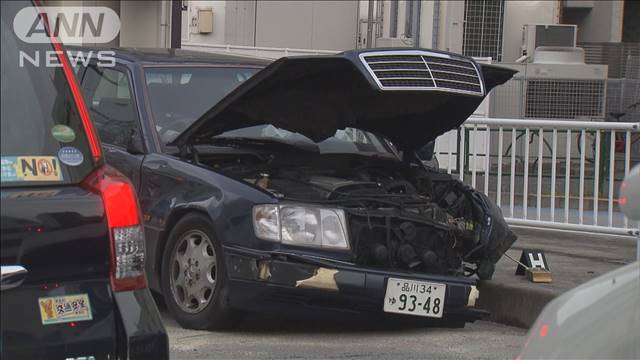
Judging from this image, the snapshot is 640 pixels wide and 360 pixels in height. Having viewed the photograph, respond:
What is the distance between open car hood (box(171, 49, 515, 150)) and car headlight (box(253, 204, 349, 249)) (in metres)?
0.75

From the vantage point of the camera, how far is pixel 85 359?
313 cm

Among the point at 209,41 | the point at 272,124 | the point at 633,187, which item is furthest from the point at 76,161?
the point at 209,41

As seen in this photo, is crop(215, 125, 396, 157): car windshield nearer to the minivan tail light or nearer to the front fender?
the front fender

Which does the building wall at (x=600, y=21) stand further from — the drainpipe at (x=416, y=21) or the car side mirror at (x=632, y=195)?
the car side mirror at (x=632, y=195)

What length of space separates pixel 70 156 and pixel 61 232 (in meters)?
0.27

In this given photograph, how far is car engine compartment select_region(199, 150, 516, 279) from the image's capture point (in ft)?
18.6

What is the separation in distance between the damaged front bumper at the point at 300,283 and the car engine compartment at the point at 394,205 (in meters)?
0.17

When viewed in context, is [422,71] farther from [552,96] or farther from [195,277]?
[552,96]

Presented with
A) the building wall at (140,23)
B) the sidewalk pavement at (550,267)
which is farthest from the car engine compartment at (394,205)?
the building wall at (140,23)

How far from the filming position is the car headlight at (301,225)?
5.45 metres

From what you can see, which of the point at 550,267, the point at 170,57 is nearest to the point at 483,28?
the point at 550,267

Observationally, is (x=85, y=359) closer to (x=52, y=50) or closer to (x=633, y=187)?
(x=52, y=50)

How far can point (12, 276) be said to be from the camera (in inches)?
118

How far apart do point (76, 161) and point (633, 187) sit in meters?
1.79
